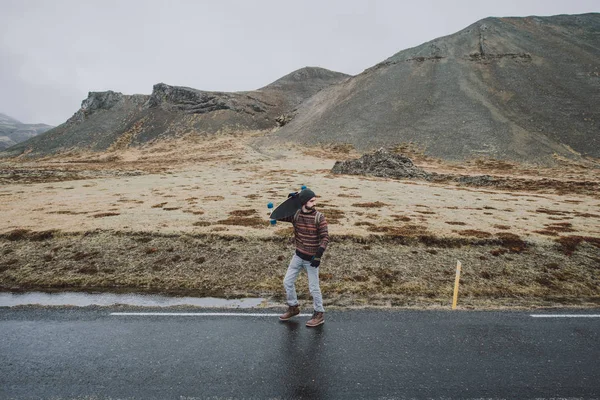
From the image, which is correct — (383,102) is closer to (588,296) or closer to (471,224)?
(471,224)

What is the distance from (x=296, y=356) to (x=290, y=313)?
6.52 feet

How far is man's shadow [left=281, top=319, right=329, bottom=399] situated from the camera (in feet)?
20.6

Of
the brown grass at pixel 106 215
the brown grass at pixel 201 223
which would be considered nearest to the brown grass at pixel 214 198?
the brown grass at pixel 106 215

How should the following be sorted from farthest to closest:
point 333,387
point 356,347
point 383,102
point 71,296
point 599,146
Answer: point 383,102 → point 599,146 → point 71,296 → point 356,347 → point 333,387

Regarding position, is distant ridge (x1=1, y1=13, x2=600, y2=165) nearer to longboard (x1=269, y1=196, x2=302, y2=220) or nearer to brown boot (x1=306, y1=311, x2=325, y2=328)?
longboard (x1=269, y1=196, x2=302, y2=220)

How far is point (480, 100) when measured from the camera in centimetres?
8819

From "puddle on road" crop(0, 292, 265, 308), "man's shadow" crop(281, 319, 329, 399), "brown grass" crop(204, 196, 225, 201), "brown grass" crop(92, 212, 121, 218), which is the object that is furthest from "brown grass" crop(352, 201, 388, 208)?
"brown grass" crop(92, 212, 121, 218)

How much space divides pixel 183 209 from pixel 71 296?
507 inches

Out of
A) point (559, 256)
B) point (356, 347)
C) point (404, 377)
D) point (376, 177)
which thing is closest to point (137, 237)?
point (356, 347)

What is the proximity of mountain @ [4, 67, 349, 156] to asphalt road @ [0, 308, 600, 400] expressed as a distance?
122m

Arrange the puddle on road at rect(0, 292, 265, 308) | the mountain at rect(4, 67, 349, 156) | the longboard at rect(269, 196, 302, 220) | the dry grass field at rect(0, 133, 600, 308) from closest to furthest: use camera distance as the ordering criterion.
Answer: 1. the longboard at rect(269, 196, 302, 220)
2. the puddle on road at rect(0, 292, 265, 308)
3. the dry grass field at rect(0, 133, 600, 308)
4. the mountain at rect(4, 67, 349, 156)

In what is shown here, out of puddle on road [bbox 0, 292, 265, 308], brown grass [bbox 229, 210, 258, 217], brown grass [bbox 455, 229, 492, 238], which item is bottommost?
puddle on road [bbox 0, 292, 265, 308]

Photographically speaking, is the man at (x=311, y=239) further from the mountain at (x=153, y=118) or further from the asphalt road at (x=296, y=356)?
the mountain at (x=153, y=118)

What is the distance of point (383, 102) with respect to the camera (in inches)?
3900
